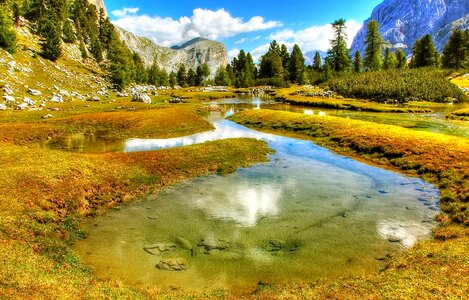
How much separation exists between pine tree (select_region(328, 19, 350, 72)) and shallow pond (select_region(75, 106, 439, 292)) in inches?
6044

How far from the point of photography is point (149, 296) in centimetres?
1309

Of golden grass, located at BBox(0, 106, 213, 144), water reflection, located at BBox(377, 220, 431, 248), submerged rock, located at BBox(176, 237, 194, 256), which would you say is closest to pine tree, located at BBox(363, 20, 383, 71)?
golden grass, located at BBox(0, 106, 213, 144)

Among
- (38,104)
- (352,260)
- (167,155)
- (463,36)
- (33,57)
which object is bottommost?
(352,260)

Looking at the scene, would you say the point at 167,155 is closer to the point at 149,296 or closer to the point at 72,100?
the point at 149,296

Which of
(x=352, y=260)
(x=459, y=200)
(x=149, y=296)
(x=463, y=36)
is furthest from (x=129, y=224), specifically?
(x=463, y=36)

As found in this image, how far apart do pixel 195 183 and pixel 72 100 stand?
82.4m

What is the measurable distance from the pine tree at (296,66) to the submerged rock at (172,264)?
182 m

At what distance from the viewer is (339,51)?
16812 centimetres

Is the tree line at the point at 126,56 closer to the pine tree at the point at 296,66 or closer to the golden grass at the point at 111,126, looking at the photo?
the pine tree at the point at 296,66

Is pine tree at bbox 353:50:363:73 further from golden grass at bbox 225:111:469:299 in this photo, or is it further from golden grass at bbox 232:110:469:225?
golden grass at bbox 225:111:469:299

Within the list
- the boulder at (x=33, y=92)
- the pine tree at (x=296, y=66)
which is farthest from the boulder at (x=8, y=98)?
the pine tree at (x=296, y=66)

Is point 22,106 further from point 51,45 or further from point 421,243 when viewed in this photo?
point 421,243

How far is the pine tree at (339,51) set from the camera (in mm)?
164500

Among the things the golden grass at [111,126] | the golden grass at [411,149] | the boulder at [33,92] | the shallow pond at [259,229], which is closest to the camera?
the shallow pond at [259,229]
